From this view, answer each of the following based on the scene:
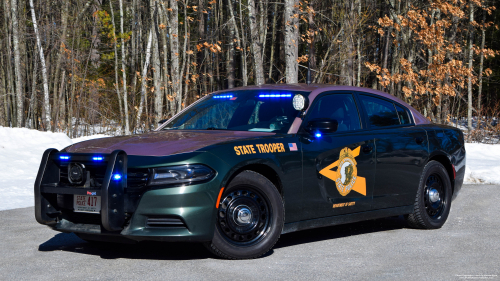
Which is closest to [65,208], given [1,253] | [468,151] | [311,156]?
[1,253]

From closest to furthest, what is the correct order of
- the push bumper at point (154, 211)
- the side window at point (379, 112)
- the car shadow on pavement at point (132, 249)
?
the push bumper at point (154, 211)
the car shadow on pavement at point (132, 249)
the side window at point (379, 112)

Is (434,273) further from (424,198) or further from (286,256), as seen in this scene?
(424,198)

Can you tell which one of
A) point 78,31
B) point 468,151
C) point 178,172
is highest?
point 78,31

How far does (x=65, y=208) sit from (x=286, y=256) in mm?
1964

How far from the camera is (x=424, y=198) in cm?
695

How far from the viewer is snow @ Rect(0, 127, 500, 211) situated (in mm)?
9593

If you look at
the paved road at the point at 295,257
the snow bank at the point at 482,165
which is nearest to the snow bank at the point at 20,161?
the paved road at the point at 295,257

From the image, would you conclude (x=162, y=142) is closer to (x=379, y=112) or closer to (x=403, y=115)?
(x=379, y=112)

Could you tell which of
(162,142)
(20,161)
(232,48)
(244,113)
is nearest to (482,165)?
(244,113)

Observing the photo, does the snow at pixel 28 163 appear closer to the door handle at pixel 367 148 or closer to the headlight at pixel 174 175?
the headlight at pixel 174 175

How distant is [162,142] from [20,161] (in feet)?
27.0

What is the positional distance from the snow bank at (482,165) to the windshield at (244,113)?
678 centimetres

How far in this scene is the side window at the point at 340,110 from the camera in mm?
6000

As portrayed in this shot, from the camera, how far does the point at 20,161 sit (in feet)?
40.3
